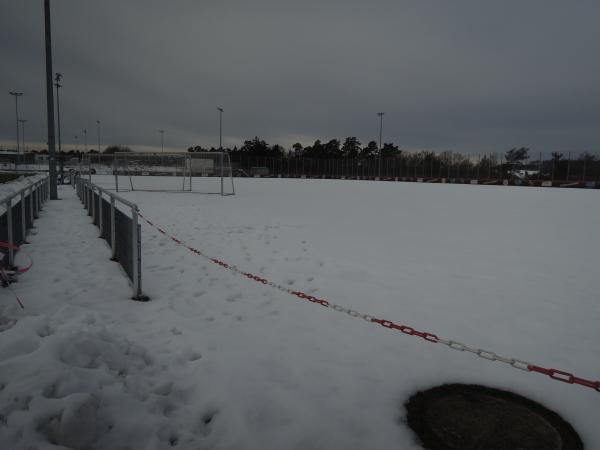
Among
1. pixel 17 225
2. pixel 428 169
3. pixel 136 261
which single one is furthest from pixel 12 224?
pixel 428 169

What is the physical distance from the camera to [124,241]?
222 inches

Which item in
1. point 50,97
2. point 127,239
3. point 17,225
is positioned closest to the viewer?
point 127,239

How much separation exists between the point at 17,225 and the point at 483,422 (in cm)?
772

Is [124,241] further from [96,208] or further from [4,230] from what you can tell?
[96,208]

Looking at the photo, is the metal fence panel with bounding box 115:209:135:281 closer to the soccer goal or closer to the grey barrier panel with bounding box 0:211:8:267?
the grey barrier panel with bounding box 0:211:8:267

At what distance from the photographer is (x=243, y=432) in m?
2.54

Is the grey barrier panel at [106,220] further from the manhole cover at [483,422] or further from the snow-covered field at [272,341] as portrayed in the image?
the manhole cover at [483,422]

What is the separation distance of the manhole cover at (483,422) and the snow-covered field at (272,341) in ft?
0.39

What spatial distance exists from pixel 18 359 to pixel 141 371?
2.74ft

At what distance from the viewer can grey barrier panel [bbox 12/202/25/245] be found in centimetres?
650

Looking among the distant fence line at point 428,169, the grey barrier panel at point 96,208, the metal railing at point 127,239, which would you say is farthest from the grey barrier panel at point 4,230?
the distant fence line at point 428,169

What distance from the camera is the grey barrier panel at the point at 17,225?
6496 millimetres

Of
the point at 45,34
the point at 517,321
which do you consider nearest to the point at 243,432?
the point at 517,321

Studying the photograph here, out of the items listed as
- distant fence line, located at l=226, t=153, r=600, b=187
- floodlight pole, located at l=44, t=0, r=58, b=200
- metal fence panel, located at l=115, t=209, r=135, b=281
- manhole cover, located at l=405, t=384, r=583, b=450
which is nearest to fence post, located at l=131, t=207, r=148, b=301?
metal fence panel, located at l=115, t=209, r=135, b=281
